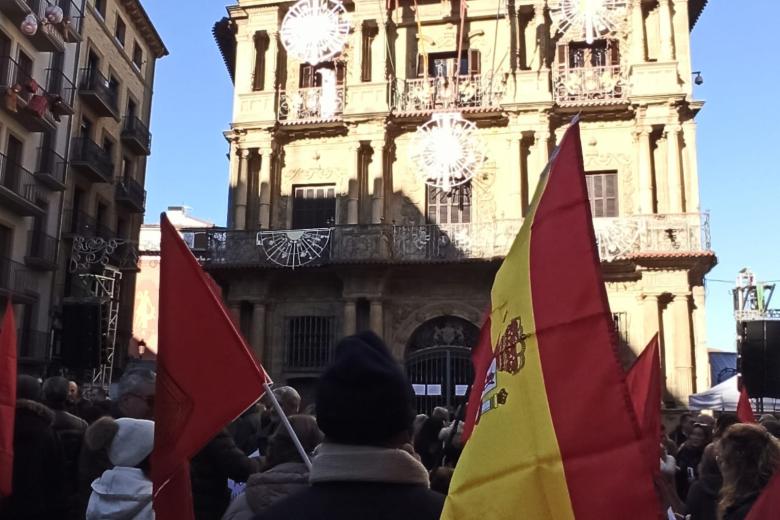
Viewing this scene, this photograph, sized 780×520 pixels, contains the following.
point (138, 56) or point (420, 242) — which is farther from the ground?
point (138, 56)

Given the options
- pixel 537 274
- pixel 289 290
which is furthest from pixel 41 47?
pixel 537 274

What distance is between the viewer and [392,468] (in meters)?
2.04

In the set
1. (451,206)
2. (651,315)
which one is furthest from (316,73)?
(651,315)

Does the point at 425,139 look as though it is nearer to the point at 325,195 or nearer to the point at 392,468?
the point at 325,195

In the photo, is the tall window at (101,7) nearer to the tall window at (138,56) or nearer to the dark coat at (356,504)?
the tall window at (138,56)

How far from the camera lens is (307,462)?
3.30 meters

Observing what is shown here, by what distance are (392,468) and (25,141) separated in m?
23.9

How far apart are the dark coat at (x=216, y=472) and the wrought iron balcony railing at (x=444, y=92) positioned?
16479 mm

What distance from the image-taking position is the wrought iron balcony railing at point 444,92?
20312 millimetres

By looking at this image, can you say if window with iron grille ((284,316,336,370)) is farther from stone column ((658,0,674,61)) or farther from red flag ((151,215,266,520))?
red flag ((151,215,266,520))

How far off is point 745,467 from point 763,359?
9.89m

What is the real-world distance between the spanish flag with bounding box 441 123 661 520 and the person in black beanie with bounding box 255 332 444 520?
0.47 feet

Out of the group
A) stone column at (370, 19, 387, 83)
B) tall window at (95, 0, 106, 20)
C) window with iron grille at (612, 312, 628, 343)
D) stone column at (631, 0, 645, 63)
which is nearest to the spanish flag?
window with iron grille at (612, 312, 628, 343)

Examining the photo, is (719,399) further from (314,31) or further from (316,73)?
(316,73)
